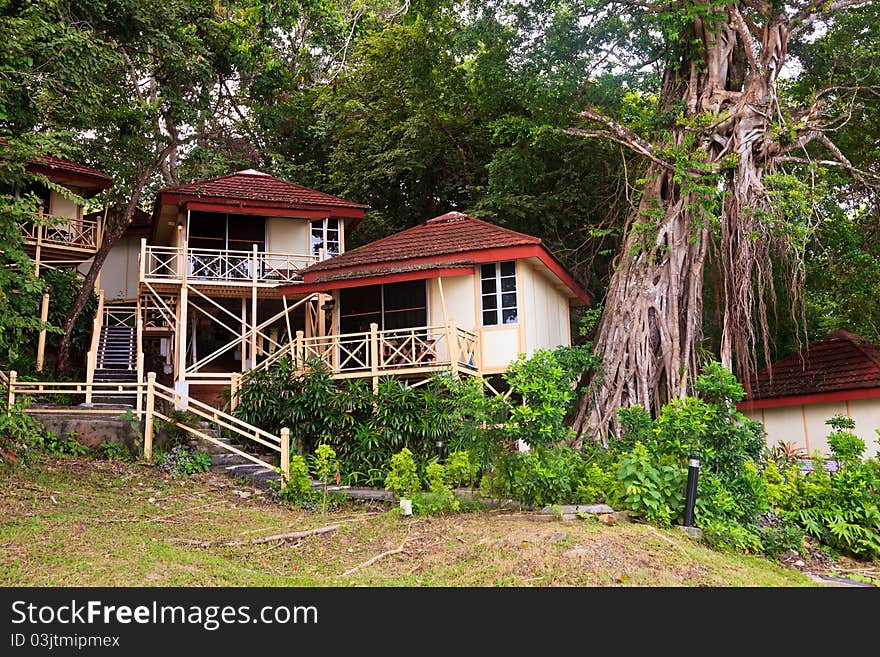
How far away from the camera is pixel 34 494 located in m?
11.5

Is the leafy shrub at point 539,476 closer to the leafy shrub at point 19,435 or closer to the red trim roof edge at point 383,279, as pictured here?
the red trim roof edge at point 383,279

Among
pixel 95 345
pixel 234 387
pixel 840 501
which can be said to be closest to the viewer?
pixel 840 501

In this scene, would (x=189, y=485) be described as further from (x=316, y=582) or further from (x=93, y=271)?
(x=93, y=271)

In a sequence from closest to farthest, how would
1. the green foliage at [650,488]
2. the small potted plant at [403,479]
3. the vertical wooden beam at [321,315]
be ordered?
the green foliage at [650,488] → the small potted plant at [403,479] → the vertical wooden beam at [321,315]

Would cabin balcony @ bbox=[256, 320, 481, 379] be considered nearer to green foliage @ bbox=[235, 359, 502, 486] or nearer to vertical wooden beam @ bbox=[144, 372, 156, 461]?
green foliage @ bbox=[235, 359, 502, 486]

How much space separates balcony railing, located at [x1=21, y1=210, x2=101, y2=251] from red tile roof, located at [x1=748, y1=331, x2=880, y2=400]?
18.1 m

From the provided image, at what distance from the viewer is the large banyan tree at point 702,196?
14.7 metres

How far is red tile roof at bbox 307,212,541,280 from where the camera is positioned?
1689 centimetres

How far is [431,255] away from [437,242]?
2.72 feet

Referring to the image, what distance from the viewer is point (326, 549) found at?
30.8ft

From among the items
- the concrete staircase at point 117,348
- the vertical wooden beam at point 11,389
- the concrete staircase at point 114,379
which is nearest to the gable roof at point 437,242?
the concrete staircase at point 114,379

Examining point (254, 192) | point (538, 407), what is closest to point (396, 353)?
point (538, 407)

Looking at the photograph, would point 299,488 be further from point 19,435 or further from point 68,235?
point 68,235

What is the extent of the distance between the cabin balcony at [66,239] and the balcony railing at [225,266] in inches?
89.4
